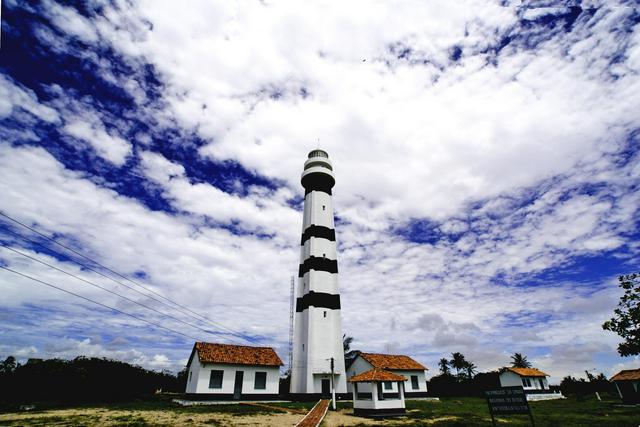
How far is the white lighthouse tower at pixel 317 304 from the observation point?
30031mm

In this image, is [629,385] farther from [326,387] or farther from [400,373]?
[326,387]

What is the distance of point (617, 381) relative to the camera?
30.9 metres

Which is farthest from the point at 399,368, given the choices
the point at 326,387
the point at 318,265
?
the point at 318,265

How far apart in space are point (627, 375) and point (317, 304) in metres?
29.9

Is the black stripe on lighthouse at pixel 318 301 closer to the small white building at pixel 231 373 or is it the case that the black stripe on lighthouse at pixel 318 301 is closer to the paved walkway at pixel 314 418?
the small white building at pixel 231 373

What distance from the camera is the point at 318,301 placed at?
3156 cm

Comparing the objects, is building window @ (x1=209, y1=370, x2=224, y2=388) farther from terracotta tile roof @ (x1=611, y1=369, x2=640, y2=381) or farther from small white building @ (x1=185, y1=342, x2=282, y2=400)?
terracotta tile roof @ (x1=611, y1=369, x2=640, y2=381)

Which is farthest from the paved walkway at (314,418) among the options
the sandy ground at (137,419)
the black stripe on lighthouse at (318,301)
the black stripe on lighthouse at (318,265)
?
the black stripe on lighthouse at (318,265)

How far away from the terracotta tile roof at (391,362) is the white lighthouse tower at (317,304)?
5706mm

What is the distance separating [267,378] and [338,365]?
6840mm

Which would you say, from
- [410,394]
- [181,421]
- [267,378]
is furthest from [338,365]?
[181,421]

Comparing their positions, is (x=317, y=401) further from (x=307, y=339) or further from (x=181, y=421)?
(x=181, y=421)

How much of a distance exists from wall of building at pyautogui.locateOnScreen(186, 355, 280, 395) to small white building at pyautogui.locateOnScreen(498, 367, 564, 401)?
3024 centimetres

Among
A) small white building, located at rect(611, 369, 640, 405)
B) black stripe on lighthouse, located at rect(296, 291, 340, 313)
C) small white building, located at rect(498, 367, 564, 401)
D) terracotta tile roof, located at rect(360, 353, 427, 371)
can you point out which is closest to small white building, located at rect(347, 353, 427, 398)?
terracotta tile roof, located at rect(360, 353, 427, 371)
